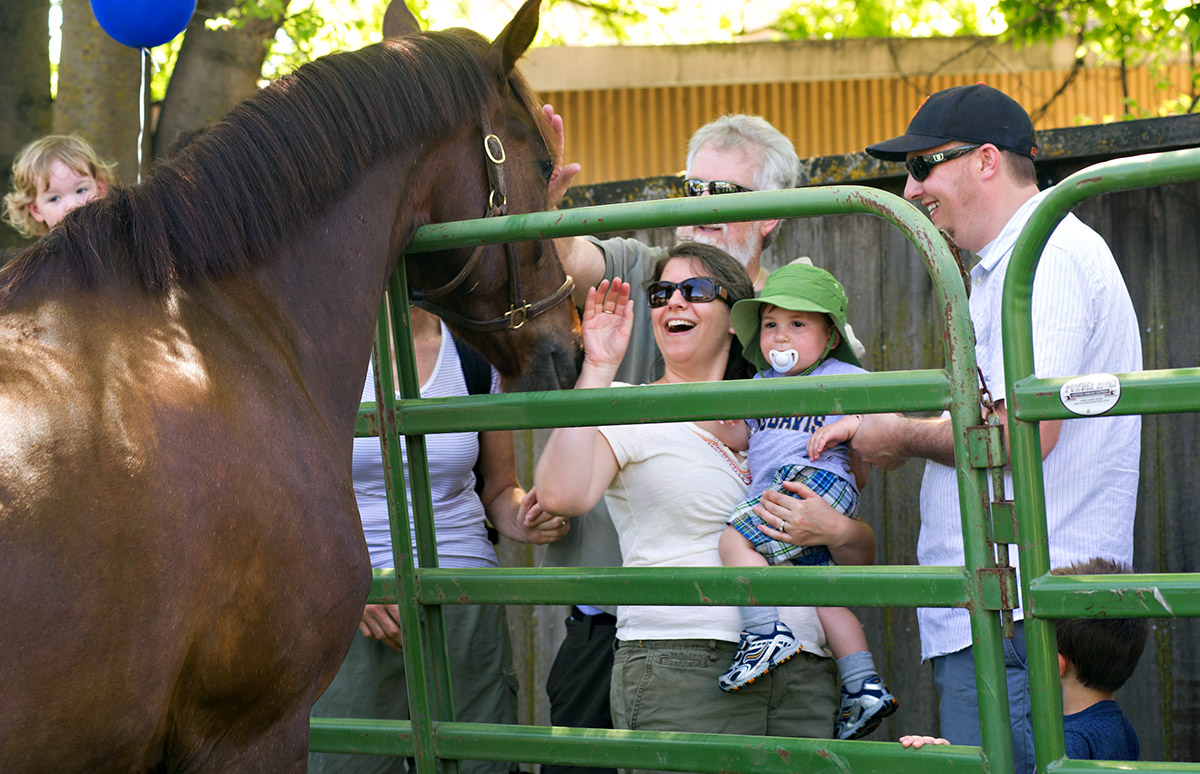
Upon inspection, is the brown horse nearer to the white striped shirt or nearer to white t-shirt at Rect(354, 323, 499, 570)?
white t-shirt at Rect(354, 323, 499, 570)

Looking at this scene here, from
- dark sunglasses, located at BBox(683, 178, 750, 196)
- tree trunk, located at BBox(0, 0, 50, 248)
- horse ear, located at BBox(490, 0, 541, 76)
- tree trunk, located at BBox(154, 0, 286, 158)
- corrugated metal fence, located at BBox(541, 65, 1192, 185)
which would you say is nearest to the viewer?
horse ear, located at BBox(490, 0, 541, 76)

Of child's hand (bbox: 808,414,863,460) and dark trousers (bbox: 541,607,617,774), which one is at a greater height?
child's hand (bbox: 808,414,863,460)

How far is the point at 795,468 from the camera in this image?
2514 mm

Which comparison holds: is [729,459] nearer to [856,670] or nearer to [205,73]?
[856,670]

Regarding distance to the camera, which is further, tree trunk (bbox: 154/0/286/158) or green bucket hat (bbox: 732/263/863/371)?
tree trunk (bbox: 154/0/286/158)

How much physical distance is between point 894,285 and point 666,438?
146cm

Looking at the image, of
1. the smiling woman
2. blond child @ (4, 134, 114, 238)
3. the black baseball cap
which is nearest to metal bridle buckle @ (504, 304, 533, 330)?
the smiling woman

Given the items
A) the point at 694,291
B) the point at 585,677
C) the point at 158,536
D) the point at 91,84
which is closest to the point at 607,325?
the point at 694,291

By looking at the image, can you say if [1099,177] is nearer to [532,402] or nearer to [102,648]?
[532,402]

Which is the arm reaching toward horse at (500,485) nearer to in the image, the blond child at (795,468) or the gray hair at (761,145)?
the blond child at (795,468)

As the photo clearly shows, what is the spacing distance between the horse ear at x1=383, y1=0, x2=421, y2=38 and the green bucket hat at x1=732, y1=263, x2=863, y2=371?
1099mm

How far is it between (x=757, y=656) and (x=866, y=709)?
0.98 ft

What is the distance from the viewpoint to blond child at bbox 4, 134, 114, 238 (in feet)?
11.0

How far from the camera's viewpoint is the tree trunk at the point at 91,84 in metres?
4.75
